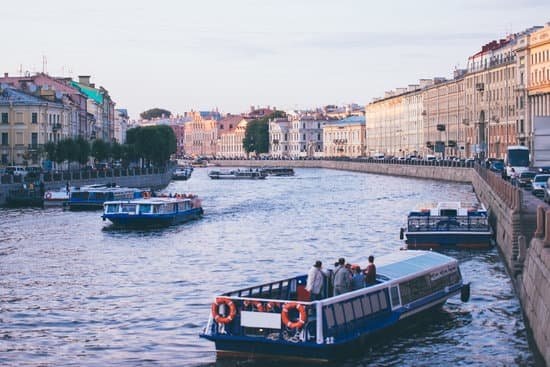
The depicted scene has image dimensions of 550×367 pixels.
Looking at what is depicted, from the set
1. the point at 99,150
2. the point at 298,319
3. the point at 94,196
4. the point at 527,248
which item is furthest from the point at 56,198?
the point at 298,319

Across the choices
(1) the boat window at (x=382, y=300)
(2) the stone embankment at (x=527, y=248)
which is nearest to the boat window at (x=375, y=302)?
(1) the boat window at (x=382, y=300)

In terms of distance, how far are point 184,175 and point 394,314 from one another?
104m

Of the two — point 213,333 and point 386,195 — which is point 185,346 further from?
point 386,195

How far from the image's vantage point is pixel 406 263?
77.9 feet

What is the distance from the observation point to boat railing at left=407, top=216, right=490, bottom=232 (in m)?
37.3

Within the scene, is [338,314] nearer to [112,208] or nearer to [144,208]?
[112,208]

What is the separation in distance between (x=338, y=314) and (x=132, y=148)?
301 ft

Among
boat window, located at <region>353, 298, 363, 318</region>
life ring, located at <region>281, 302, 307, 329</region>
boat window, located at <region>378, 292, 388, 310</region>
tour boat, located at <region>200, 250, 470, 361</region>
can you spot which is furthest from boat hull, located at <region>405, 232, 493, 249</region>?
life ring, located at <region>281, 302, 307, 329</region>

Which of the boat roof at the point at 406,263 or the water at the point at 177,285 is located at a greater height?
the boat roof at the point at 406,263

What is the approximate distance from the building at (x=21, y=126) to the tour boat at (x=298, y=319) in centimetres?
6843

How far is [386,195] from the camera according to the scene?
78125mm

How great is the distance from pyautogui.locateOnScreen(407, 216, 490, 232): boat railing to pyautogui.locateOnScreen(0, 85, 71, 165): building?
54412mm

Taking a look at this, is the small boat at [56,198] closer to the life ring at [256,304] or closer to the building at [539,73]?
the building at [539,73]

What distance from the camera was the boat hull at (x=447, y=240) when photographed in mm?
36969
